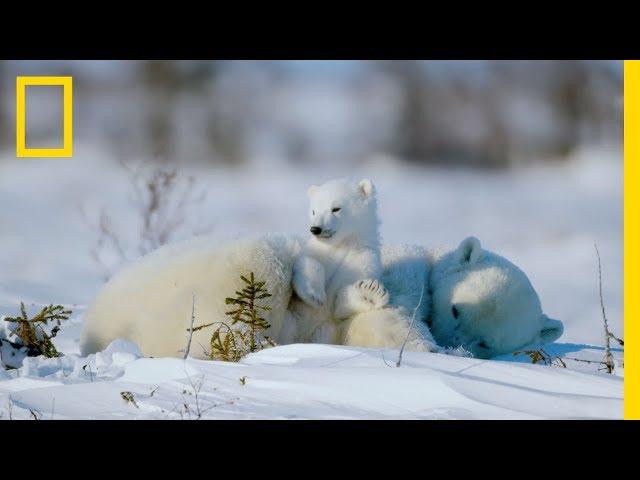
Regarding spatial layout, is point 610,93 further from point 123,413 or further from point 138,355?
point 123,413

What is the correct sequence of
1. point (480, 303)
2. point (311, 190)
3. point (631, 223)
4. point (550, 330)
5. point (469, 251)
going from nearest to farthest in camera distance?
point (631, 223) < point (311, 190) < point (480, 303) < point (469, 251) < point (550, 330)

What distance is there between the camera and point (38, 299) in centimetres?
939

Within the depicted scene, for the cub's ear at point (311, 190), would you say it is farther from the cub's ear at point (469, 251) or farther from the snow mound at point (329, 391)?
the snow mound at point (329, 391)

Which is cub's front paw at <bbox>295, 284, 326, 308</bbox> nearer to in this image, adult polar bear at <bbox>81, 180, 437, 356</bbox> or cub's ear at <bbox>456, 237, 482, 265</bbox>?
adult polar bear at <bbox>81, 180, 437, 356</bbox>

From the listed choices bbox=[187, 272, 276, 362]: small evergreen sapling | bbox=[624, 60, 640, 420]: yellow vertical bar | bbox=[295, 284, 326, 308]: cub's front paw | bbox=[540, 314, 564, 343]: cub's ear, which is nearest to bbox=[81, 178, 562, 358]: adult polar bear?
bbox=[295, 284, 326, 308]: cub's front paw

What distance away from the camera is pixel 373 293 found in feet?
20.7

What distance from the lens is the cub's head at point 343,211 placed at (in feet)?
20.9

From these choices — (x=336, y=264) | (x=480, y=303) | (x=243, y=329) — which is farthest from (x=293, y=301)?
(x=480, y=303)

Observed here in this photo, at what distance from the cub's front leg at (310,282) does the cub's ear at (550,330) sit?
2.04 meters

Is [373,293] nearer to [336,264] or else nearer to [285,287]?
[336,264]

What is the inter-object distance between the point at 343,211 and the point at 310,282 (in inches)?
22.8

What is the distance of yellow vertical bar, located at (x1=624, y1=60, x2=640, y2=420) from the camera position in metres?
4.70

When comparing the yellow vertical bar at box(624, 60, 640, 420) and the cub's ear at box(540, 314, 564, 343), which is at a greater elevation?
the yellow vertical bar at box(624, 60, 640, 420)

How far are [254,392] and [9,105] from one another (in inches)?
370
